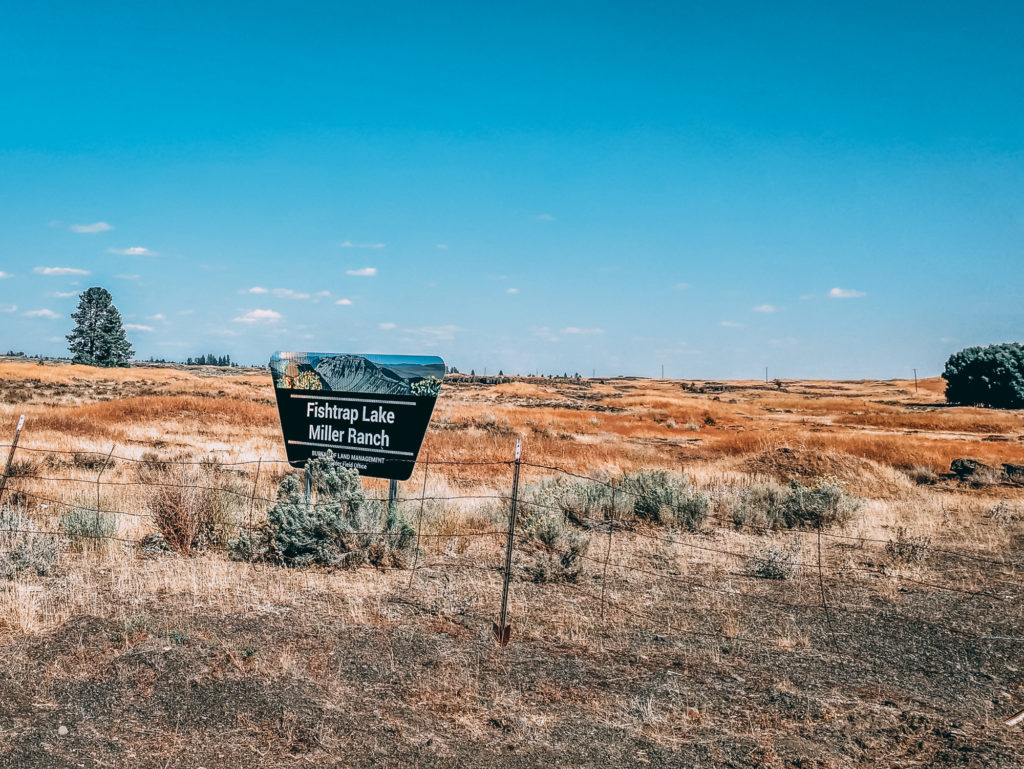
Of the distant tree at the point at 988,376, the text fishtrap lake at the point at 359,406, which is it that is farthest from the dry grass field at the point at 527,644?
the distant tree at the point at 988,376

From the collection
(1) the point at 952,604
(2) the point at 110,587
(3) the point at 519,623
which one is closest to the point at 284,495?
(2) the point at 110,587

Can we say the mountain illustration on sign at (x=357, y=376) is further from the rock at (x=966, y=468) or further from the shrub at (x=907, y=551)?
the rock at (x=966, y=468)

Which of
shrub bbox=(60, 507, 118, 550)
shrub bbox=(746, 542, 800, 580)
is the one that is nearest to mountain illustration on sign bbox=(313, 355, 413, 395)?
shrub bbox=(60, 507, 118, 550)

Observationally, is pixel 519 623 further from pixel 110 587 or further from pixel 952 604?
pixel 952 604

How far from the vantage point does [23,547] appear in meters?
7.76

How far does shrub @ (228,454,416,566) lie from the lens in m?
8.67

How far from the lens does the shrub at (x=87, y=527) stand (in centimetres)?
890

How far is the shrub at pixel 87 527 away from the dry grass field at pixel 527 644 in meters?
0.07

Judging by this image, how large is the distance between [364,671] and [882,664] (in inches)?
169

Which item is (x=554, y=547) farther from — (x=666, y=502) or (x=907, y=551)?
(x=907, y=551)

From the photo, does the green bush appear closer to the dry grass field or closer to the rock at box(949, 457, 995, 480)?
the dry grass field

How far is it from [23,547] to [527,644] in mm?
5360

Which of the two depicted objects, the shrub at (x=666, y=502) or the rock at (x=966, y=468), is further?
the rock at (x=966, y=468)

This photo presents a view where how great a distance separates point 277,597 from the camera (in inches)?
288
